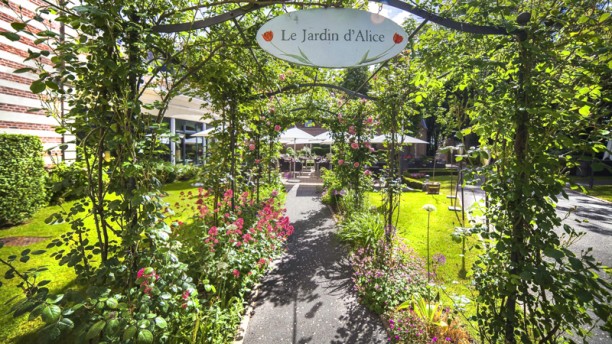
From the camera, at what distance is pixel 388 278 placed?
3.27 metres

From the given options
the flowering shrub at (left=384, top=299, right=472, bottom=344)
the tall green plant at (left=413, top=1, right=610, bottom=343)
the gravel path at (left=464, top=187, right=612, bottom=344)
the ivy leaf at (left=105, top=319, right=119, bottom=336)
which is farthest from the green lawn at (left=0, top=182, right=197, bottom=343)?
the gravel path at (left=464, top=187, right=612, bottom=344)

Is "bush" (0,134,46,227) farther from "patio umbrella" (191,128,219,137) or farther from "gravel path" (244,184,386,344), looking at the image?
"gravel path" (244,184,386,344)

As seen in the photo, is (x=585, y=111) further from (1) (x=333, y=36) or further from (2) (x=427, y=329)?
(2) (x=427, y=329)

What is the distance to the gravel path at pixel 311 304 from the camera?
2647mm

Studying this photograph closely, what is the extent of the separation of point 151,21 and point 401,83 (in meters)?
2.97

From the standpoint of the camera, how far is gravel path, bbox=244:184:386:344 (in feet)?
8.69

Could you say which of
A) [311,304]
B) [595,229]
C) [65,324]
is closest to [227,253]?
[311,304]

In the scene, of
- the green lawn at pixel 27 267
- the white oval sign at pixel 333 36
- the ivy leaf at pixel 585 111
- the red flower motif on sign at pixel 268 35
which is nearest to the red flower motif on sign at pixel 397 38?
the white oval sign at pixel 333 36

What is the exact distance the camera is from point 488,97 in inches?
70.5

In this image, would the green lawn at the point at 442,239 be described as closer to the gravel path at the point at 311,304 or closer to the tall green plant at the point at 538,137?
the tall green plant at the point at 538,137

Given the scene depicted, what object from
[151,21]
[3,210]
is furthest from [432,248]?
[3,210]

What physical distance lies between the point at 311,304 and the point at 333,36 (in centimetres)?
278

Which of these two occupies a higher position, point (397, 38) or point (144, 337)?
point (397, 38)

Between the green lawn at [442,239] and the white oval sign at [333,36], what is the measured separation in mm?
1569
